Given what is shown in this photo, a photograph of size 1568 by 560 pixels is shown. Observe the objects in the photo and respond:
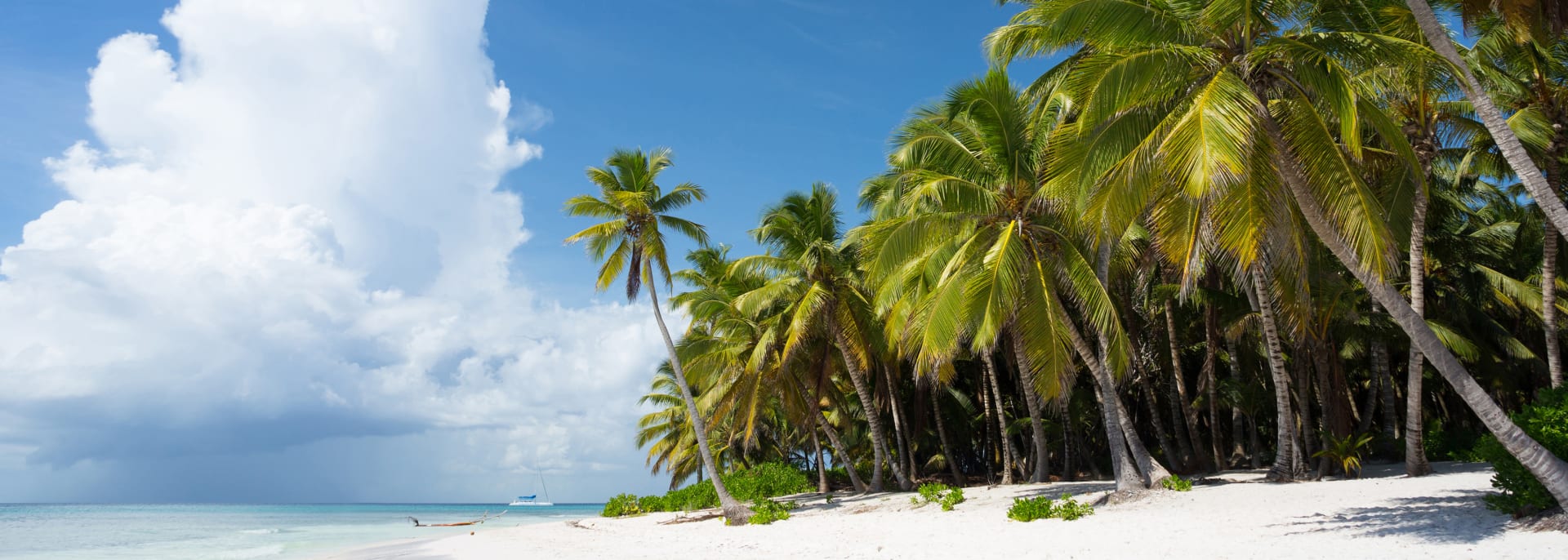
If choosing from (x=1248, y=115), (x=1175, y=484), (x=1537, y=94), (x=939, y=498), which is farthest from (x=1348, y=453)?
(x=1248, y=115)

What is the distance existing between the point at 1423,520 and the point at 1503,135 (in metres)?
3.85

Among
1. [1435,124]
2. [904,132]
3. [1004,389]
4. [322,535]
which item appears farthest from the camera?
[322,535]

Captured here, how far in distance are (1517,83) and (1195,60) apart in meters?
6.48

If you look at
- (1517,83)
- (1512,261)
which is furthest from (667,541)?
(1512,261)

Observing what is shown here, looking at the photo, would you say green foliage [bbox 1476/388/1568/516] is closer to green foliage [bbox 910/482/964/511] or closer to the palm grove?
the palm grove

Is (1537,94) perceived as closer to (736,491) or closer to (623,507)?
(736,491)

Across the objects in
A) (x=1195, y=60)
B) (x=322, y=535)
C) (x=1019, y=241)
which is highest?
(x=1195, y=60)

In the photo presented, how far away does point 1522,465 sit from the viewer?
25.3 feet

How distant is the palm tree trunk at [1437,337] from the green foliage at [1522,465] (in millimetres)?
206

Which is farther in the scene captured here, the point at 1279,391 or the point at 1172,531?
the point at 1279,391

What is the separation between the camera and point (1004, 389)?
27.3m

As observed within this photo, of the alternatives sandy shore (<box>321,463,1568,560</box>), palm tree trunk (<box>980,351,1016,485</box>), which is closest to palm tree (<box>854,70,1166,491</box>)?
sandy shore (<box>321,463,1568,560</box>)

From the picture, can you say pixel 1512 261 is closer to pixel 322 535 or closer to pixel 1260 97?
pixel 1260 97

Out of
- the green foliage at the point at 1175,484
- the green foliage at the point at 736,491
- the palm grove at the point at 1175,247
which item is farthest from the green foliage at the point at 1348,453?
the green foliage at the point at 736,491
